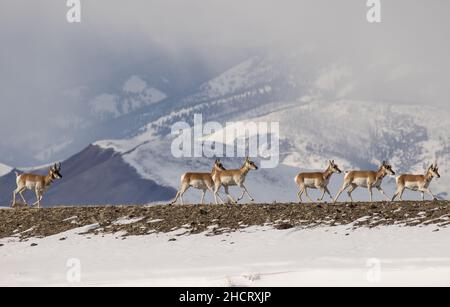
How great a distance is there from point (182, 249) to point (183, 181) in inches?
464

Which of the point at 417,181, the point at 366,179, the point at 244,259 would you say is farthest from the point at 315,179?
the point at 244,259

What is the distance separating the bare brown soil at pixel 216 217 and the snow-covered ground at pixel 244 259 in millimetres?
1085

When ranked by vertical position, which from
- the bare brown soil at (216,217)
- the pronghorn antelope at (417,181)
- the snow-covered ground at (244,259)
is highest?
the pronghorn antelope at (417,181)

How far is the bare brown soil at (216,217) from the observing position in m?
51.0

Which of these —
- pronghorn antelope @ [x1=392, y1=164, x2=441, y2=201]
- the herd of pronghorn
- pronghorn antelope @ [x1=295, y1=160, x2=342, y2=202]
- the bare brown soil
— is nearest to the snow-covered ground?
the bare brown soil

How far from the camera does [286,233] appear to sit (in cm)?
5022

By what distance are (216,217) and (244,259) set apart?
27.3 ft

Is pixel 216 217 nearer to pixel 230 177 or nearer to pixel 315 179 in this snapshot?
pixel 230 177

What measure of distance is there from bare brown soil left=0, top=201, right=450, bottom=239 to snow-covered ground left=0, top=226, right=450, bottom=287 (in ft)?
3.56

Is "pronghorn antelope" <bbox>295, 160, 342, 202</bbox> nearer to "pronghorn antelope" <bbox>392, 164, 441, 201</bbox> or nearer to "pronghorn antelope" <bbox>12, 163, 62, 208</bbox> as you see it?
"pronghorn antelope" <bbox>392, 164, 441, 201</bbox>

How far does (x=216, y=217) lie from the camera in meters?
54.2

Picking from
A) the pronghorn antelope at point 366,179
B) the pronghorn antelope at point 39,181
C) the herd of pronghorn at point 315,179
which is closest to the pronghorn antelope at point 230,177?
the herd of pronghorn at point 315,179

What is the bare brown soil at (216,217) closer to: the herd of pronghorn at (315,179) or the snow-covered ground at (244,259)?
the snow-covered ground at (244,259)
